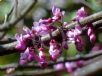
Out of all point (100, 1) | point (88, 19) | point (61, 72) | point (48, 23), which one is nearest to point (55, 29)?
point (48, 23)

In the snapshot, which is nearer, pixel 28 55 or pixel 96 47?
pixel 28 55

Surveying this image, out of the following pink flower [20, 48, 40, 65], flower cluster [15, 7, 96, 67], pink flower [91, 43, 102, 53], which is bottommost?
pink flower [91, 43, 102, 53]

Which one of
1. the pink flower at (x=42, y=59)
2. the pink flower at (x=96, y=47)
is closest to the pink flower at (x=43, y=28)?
the pink flower at (x=42, y=59)

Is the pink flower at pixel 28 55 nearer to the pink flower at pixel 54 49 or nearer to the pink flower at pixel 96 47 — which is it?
the pink flower at pixel 54 49

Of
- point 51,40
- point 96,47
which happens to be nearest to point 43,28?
point 51,40

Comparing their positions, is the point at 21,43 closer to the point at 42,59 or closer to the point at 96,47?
the point at 42,59

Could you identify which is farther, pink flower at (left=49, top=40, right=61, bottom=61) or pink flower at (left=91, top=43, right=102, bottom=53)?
pink flower at (left=91, top=43, right=102, bottom=53)

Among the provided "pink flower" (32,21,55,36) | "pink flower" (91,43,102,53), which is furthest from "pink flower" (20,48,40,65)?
"pink flower" (91,43,102,53)

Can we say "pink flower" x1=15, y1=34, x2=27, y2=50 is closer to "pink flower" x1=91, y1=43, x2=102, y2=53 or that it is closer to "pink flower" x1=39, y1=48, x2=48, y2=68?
"pink flower" x1=39, y1=48, x2=48, y2=68

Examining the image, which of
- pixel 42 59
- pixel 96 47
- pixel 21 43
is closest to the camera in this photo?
pixel 21 43

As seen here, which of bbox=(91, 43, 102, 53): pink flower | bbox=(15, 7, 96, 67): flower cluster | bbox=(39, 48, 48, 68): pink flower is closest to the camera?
bbox=(15, 7, 96, 67): flower cluster

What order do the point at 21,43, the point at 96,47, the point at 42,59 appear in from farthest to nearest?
the point at 96,47 → the point at 42,59 → the point at 21,43
